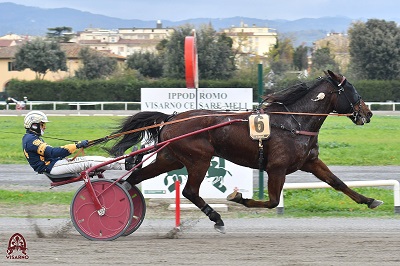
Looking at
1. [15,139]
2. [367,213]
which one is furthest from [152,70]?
[367,213]

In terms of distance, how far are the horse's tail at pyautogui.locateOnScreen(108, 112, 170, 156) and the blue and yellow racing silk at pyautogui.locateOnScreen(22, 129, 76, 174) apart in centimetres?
82

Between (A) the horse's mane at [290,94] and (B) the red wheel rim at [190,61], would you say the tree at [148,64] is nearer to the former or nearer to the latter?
(B) the red wheel rim at [190,61]

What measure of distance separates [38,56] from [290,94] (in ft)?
168

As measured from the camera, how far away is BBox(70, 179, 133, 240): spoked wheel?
27.6ft

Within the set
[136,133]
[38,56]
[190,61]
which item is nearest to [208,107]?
[190,61]

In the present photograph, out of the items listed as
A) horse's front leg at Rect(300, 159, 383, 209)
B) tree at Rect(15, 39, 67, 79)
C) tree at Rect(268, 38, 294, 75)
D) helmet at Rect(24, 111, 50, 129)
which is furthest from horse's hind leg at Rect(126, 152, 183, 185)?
tree at Rect(268, 38, 294, 75)

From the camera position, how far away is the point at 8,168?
55.8 ft

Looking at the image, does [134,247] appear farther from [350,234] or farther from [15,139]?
[15,139]

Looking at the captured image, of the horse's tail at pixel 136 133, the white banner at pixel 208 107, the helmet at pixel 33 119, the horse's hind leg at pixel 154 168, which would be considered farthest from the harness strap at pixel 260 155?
the white banner at pixel 208 107

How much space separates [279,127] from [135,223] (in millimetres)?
2035

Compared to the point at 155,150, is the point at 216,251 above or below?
below

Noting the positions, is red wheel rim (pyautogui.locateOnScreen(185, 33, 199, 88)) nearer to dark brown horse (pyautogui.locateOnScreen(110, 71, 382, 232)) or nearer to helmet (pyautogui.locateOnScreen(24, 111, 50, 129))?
dark brown horse (pyautogui.locateOnScreen(110, 71, 382, 232))

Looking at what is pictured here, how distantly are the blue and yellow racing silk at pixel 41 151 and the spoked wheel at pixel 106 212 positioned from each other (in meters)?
0.46

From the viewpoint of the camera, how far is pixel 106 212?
333 inches
